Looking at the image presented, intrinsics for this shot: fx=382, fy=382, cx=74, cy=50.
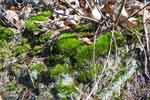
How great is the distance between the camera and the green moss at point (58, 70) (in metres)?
3.27

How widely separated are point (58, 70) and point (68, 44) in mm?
266

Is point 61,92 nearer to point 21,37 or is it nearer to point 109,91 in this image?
point 109,91

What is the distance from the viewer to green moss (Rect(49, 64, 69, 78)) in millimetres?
3268

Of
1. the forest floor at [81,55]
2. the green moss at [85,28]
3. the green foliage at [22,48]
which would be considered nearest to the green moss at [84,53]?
the forest floor at [81,55]

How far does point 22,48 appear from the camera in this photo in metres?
3.61

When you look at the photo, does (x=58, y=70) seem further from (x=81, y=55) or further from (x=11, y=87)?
(x=11, y=87)

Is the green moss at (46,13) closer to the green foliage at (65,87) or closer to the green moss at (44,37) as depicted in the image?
the green moss at (44,37)

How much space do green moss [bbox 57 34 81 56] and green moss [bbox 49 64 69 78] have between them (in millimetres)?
129

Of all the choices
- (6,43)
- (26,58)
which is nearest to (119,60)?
(26,58)

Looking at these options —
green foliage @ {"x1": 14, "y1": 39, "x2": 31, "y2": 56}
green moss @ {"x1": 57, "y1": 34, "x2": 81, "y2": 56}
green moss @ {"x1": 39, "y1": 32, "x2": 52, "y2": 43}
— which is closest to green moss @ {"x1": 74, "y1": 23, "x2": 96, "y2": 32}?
green moss @ {"x1": 57, "y1": 34, "x2": 81, "y2": 56}

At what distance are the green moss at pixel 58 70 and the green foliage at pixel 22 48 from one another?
0.41 metres

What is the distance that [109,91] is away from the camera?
10.4 ft

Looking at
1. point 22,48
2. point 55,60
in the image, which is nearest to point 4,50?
point 22,48

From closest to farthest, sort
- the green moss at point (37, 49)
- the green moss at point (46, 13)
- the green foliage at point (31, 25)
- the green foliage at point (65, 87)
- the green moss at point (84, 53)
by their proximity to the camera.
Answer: the green foliage at point (65, 87) → the green moss at point (84, 53) → the green moss at point (37, 49) → the green foliage at point (31, 25) → the green moss at point (46, 13)
